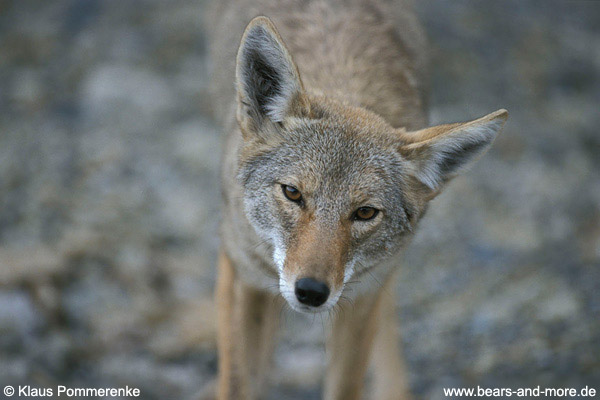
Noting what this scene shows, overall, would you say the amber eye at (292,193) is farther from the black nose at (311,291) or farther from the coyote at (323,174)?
the black nose at (311,291)

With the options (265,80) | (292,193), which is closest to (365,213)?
(292,193)

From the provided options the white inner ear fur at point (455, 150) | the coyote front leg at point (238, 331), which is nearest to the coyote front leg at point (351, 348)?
the coyote front leg at point (238, 331)

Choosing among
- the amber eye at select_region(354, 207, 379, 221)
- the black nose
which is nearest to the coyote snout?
the black nose

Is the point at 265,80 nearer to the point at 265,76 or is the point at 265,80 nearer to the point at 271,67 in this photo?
the point at 265,76

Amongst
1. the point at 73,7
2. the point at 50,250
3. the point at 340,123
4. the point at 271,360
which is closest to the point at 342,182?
the point at 340,123

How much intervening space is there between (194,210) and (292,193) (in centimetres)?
455

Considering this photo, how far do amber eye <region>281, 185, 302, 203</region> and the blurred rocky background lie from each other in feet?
7.75

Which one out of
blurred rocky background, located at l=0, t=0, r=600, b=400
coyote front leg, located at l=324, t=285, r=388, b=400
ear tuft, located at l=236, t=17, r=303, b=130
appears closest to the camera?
ear tuft, located at l=236, t=17, r=303, b=130

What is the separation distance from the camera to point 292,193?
3941 millimetres

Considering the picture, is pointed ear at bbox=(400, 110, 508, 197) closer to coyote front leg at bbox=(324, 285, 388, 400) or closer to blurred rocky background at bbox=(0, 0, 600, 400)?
coyote front leg at bbox=(324, 285, 388, 400)

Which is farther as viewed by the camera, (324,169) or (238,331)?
(238,331)

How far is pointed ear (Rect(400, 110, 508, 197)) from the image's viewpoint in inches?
156

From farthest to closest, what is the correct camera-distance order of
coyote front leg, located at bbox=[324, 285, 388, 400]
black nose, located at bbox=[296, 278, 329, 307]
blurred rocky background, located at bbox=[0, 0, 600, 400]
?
1. blurred rocky background, located at bbox=[0, 0, 600, 400]
2. coyote front leg, located at bbox=[324, 285, 388, 400]
3. black nose, located at bbox=[296, 278, 329, 307]

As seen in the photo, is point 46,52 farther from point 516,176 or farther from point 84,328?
point 516,176
